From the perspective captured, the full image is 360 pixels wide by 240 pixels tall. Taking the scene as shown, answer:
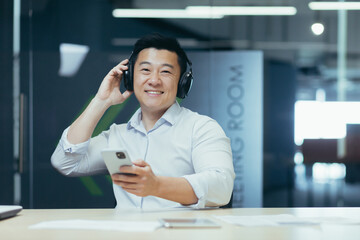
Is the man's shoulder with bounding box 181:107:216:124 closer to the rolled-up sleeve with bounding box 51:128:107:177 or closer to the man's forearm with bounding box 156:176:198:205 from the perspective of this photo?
the rolled-up sleeve with bounding box 51:128:107:177

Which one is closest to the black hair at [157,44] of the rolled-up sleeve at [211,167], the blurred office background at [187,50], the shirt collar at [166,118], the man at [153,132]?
the man at [153,132]

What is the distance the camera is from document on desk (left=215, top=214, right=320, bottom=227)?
1.33 meters

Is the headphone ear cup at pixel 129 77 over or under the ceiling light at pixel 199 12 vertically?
under

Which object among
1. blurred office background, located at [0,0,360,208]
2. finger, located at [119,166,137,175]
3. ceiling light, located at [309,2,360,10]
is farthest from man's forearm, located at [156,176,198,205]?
ceiling light, located at [309,2,360,10]

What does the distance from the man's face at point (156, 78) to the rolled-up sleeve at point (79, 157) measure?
292mm

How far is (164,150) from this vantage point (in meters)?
2.12

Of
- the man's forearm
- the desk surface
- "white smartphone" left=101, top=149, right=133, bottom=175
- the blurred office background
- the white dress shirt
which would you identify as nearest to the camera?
the desk surface

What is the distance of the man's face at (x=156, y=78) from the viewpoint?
2.16 metres

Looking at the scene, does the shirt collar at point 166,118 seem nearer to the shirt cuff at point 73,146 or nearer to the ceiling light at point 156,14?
the shirt cuff at point 73,146

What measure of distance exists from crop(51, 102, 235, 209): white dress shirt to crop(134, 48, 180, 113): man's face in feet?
0.20

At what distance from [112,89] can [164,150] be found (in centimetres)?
40

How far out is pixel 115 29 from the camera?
412 centimetres

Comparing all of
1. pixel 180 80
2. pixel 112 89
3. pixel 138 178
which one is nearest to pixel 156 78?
pixel 180 80

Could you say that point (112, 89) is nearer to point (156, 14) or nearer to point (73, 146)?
point (73, 146)
